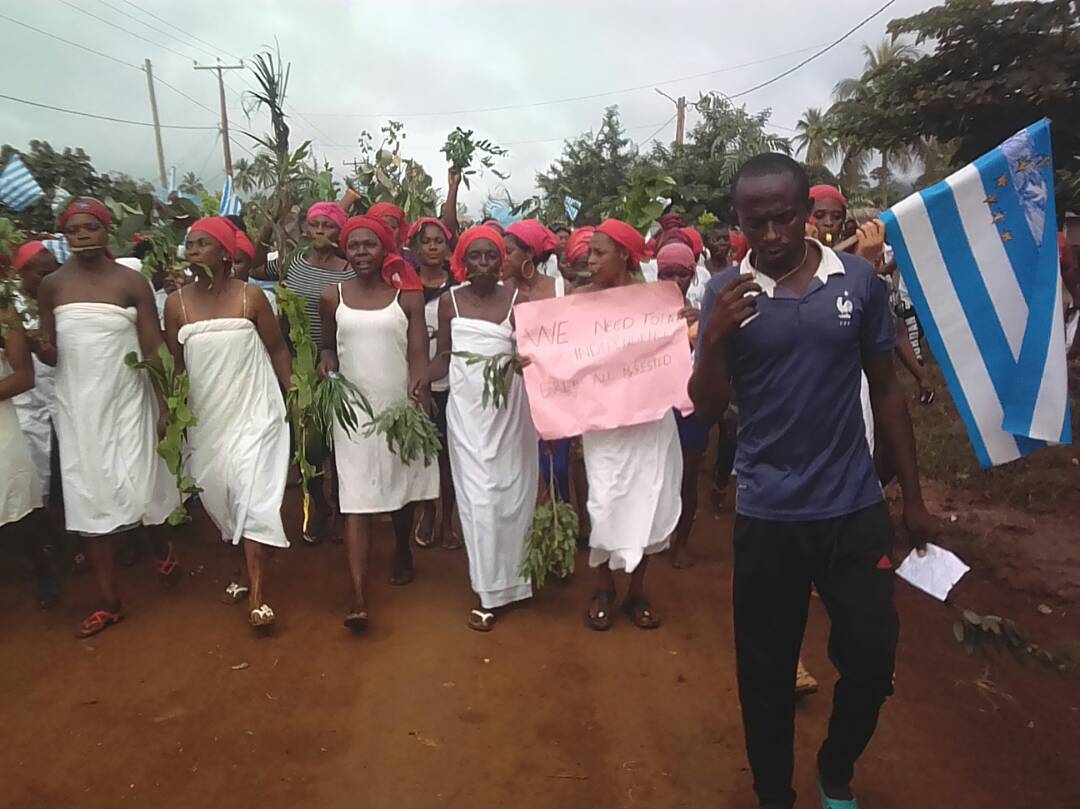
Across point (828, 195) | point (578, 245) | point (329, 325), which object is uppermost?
point (828, 195)

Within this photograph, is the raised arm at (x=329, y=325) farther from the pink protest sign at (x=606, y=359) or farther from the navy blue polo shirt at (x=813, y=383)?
the navy blue polo shirt at (x=813, y=383)

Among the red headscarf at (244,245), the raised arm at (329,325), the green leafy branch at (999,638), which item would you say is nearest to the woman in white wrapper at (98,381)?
the red headscarf at (244,245)

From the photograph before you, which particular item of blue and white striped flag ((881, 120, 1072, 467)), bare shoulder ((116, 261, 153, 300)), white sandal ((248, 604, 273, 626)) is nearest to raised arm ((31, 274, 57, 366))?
bare shoulder ((116, 261, 153, 300))

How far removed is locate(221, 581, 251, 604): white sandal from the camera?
4.61 meters

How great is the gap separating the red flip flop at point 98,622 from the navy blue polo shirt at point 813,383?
352 centimetres

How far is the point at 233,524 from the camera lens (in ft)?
14.4

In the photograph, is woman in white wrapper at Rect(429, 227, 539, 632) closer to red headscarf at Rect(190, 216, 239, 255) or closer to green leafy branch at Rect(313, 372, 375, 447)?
green leafy branch at Rect(313, 372, 375, 447)

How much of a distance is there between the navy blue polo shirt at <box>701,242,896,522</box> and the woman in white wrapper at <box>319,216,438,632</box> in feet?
7.88

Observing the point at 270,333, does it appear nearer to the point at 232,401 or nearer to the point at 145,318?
the point at 232,401

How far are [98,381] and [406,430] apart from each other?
1.63 metres

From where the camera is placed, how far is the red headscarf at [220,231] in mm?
4164

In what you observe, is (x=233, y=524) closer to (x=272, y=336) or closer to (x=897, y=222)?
(x=272, y=336)

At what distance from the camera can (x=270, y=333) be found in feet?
14.5

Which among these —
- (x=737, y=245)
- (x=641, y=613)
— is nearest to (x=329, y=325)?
(x=641, y=613)
